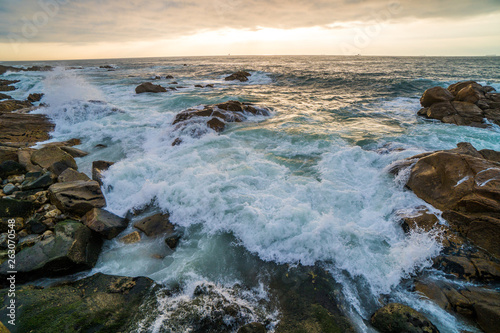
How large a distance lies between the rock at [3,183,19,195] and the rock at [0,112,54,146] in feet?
15.9

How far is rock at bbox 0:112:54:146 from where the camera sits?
349 inches

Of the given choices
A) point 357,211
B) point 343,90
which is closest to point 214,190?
point 357,211

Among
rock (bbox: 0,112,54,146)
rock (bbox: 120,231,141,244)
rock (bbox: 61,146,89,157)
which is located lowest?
rock (bbox: 120,231,141,244)

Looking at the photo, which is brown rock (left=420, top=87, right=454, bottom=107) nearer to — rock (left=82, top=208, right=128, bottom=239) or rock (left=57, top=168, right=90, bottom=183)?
rock (left=82, top=208, right=128, bottom=239)

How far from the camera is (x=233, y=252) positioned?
13.9 feet

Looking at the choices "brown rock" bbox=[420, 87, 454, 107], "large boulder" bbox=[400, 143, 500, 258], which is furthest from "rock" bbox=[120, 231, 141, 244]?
"brown rock" bbox=[420, 87, 454, 107]

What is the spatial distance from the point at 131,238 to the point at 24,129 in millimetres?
9748

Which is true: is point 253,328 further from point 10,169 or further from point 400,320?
point 10,169

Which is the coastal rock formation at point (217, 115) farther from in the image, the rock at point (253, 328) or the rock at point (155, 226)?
the rock at point (253, 328)

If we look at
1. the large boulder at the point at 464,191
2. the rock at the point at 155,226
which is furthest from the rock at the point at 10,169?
the large boulder at the point at 464,191

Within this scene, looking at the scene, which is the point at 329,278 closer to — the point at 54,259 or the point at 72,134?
the point at 54,259

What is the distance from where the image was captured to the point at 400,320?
9.36 feet

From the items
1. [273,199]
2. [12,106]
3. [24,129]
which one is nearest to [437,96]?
[273,199]

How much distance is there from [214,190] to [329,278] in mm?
3356
